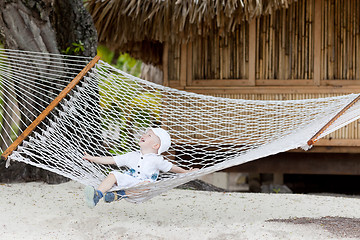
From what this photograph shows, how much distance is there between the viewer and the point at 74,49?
3930 mm

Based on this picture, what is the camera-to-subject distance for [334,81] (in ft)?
16.3

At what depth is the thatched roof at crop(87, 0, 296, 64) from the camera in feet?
14.9

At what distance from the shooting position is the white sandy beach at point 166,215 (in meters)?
2.47

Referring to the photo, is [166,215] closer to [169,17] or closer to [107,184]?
[107,184]

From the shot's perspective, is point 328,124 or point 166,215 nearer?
point 328,124

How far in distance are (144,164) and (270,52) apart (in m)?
2.81

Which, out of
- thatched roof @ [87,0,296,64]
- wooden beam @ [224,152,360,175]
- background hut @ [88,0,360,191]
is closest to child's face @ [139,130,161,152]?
thatched roof @ [87,0,296,64]

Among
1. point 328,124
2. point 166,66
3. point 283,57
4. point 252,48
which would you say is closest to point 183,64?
point 166,66

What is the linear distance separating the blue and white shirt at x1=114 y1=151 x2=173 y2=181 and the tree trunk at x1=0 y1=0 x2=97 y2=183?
3.51 ft

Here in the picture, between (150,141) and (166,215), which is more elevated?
(150,141)

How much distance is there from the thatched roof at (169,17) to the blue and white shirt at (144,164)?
6.93 feet

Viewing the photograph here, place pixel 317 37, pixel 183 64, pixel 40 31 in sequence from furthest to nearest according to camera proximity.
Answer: pixel 183 64
pixel 317 37
pixel 40 31

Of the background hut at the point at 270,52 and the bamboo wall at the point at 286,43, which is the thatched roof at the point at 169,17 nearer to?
the background hut at the point at 270,52

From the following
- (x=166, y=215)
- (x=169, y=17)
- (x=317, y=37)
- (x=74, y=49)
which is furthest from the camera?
(x=317, y=37)
